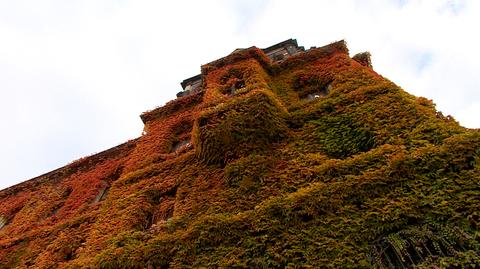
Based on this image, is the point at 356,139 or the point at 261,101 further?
the point at 261,101

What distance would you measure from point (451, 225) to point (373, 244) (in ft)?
5.11

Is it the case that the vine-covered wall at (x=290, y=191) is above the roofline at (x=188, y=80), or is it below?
below

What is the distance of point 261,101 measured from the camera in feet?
45.8

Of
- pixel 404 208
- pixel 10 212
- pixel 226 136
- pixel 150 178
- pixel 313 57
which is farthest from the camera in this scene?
pixel 10 212

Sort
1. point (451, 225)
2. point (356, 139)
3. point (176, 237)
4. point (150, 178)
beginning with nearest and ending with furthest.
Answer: point (451, 225)
point (176, 237)
point (356, 139)
point (150, 178)

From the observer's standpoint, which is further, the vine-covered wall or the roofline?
the roofline

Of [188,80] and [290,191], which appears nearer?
[290,191]

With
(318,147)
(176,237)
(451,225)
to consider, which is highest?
(318,147)

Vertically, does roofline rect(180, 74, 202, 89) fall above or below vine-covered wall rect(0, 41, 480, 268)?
above

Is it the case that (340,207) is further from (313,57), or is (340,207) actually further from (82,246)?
(313,57)

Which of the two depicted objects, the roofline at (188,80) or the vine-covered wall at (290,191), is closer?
the vine-covered wall at (290,191)

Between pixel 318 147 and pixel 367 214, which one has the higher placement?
pixel 318 147

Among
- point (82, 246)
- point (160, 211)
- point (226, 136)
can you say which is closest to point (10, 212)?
point (82, 246)

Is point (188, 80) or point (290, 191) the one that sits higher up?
point (188, 80)
